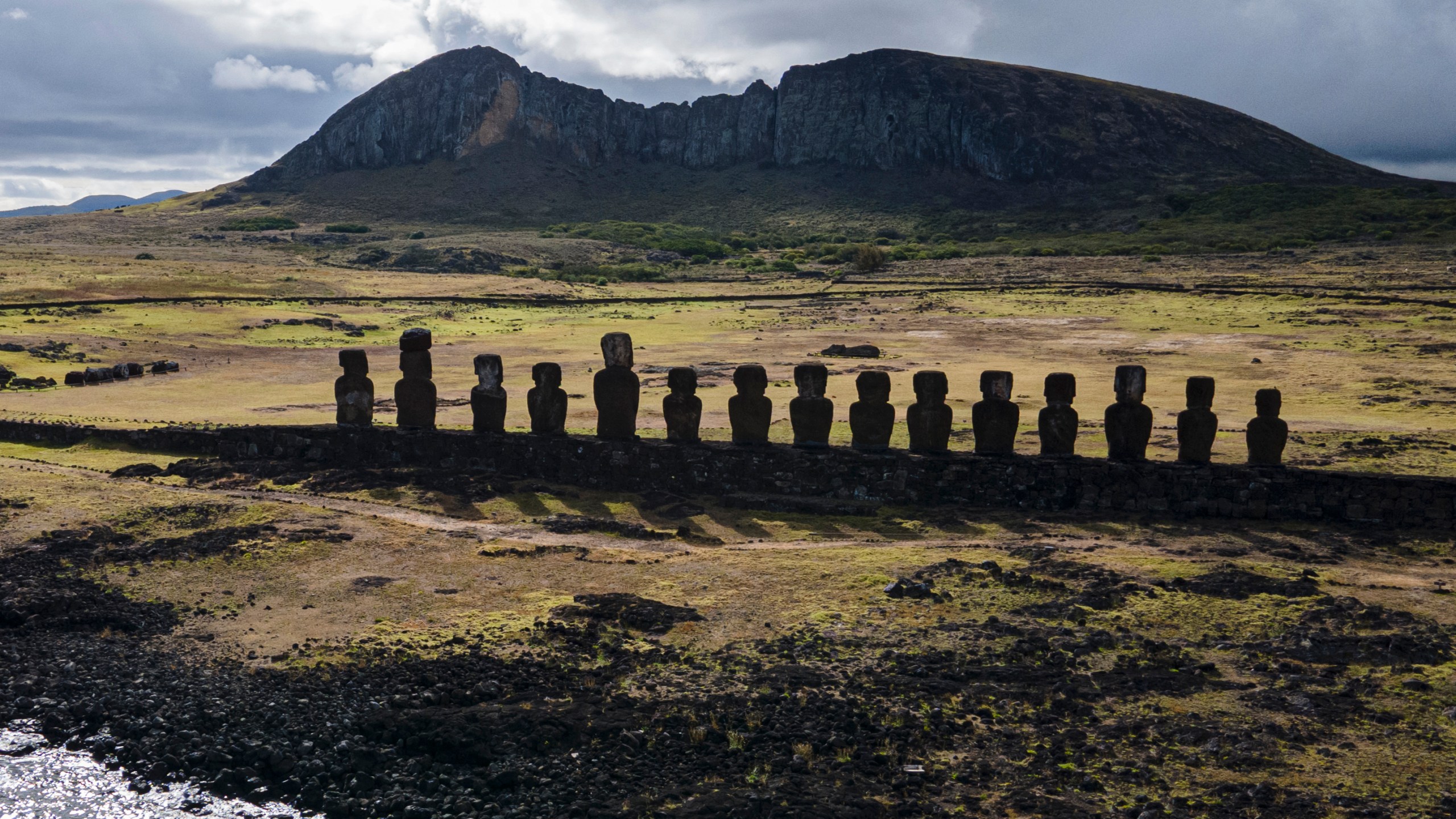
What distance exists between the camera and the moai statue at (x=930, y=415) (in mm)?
17531

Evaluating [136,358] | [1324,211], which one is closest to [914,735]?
[136,358]

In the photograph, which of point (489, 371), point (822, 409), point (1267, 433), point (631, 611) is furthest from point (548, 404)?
point (1267, 433)

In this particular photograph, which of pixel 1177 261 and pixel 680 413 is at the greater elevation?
pixel 1177 261

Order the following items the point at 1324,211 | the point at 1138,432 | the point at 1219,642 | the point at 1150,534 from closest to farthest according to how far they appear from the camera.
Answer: the point at 1219,642 → the point at 1150,534 → the point at 1138,432 → the point at 1324,211

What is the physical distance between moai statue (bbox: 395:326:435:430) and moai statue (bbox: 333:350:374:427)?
27.1 inches

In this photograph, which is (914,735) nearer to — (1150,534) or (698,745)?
(698,745)

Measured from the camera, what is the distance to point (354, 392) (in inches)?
808

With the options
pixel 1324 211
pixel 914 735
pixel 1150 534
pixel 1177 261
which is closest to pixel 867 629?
pixel 914 735

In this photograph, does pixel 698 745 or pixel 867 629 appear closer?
pixel 698 745

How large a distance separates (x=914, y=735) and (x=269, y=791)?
5.42 meters

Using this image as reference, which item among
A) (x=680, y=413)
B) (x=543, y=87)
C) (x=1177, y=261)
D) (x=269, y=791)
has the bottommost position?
(x=269, y=791)

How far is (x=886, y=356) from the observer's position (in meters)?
38.4

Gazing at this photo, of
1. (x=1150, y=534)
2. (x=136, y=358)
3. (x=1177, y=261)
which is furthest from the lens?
(x=1177, y=261)

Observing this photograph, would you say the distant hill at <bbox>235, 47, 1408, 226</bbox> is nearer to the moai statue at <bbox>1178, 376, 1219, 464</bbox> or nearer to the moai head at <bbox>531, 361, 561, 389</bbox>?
the moai statue at <bbox>1178, 376, 1219, 464</bbox>
